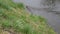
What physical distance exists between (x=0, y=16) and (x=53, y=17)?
18.4 feet

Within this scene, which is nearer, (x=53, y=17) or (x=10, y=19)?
(x=10, y=19)

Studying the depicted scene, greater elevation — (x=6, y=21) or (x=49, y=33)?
(x=6, y=21)

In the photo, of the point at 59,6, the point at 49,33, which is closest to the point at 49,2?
the point at 59,6

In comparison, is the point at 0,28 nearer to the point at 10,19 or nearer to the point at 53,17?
the point at 10,19

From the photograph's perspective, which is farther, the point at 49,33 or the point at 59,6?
the point at 59,6

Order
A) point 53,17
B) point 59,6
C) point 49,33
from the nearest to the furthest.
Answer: point 49,33 → point 53,17 → point 59,6

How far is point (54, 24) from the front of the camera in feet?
33.8

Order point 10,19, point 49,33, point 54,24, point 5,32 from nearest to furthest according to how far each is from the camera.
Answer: point 5,32, point 10,19, point 49,33, point 54,24

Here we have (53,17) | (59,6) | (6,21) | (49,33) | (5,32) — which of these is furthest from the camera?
(59,6)

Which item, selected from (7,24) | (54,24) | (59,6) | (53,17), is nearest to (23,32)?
(7,24)

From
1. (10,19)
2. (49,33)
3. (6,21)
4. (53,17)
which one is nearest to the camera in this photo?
(6,21)

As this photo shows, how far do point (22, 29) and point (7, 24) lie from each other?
53cm

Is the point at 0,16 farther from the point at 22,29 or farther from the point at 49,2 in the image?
the point at 49,2

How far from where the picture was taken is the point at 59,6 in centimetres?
1411
